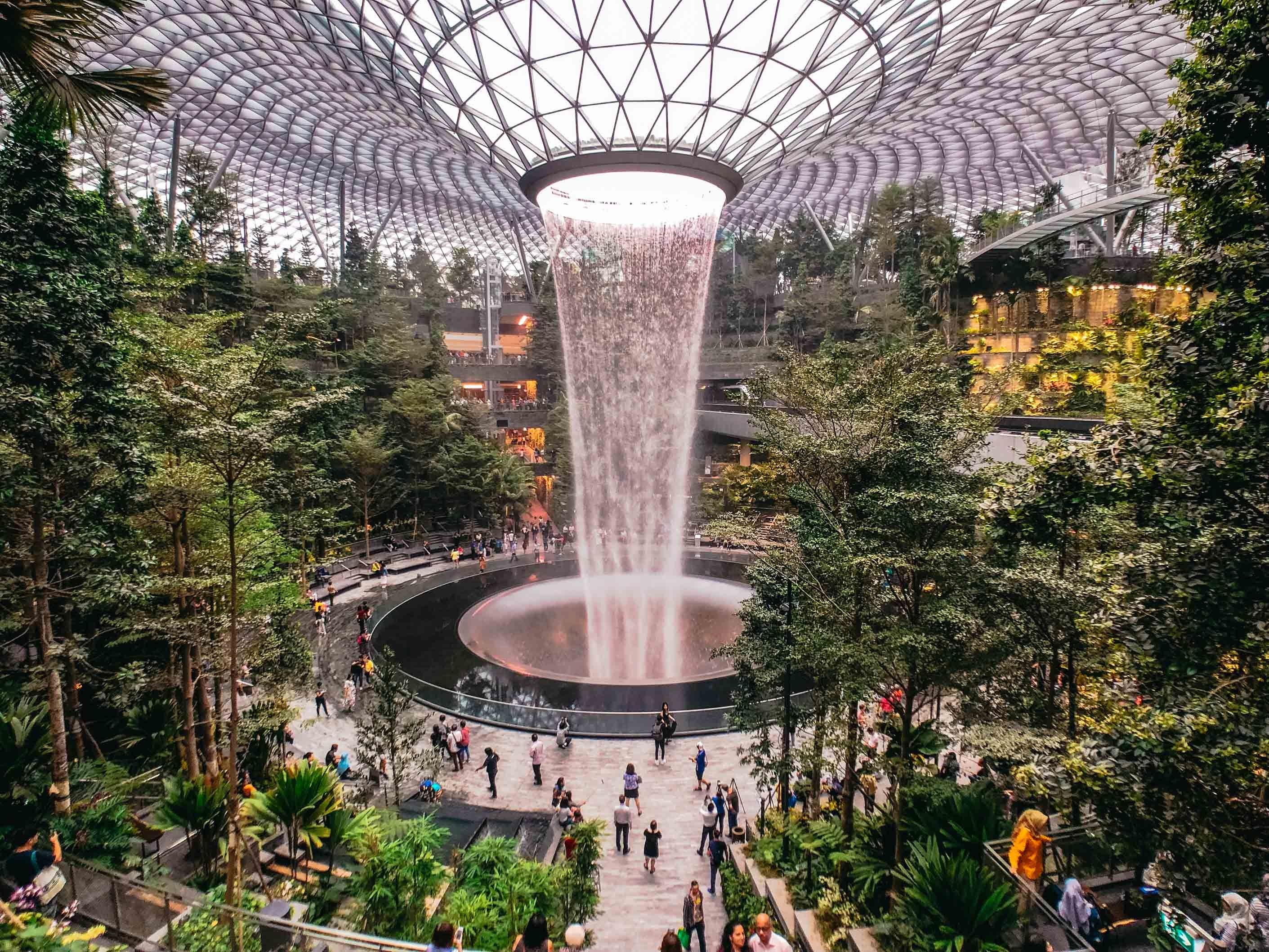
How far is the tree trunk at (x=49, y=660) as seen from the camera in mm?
9156

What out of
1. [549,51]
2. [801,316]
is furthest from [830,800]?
[801,316]

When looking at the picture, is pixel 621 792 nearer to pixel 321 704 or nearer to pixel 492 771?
pixel 492 771

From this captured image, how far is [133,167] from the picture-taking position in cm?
5519

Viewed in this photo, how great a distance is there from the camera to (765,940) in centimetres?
623

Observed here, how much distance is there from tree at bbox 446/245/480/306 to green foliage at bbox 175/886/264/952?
252ft

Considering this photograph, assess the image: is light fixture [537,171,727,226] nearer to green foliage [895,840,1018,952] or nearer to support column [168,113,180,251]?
green foliage [895,840,1018,952]

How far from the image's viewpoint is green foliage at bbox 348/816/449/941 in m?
8.45

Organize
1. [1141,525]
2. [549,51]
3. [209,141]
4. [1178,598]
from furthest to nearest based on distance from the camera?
[209,141] < [549,51] < [1141,525] < [1178,598]

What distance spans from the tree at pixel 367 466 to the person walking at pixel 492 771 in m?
21.5

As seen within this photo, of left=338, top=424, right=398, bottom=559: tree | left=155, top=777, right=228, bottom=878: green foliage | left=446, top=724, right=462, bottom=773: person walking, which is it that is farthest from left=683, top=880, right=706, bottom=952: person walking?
left=338, top=424, right=398, bottom=559: tree

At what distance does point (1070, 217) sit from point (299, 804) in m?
39.2

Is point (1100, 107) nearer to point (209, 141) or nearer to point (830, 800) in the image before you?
point (830, 800)

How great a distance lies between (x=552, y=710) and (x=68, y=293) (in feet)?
47.3

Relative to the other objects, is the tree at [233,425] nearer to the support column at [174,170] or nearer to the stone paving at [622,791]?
the stone paving at [622,791]
